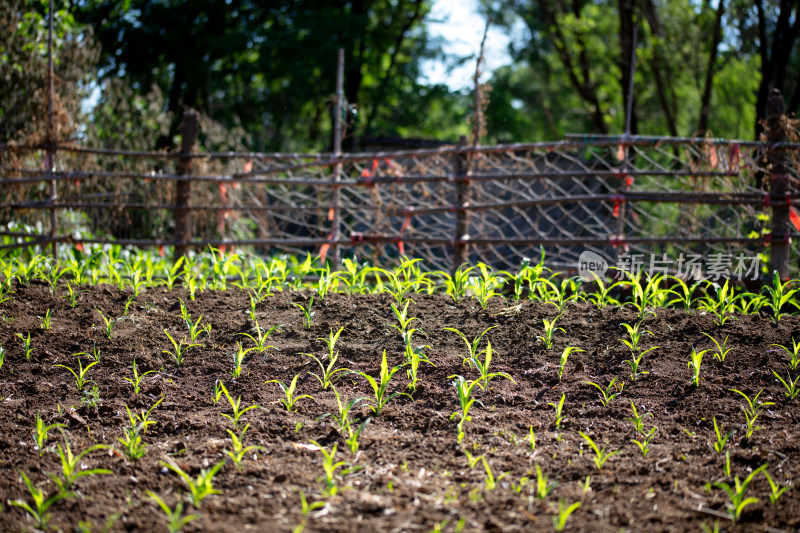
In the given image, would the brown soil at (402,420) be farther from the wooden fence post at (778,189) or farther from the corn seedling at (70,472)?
the wooden fence post at (778,189)

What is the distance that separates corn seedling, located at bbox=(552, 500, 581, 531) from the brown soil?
0.9 inches

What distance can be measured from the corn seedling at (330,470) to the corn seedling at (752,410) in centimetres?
114

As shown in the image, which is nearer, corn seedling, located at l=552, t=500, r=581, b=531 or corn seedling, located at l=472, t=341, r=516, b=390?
corn seedling, located at l=552, t=500, r=581, b=531

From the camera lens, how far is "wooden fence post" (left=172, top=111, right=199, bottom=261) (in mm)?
5000

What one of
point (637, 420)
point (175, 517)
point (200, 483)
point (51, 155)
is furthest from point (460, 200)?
point (175, 517)

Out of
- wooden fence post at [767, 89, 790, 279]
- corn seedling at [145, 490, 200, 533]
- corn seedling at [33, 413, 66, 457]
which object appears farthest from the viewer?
wooden fence post at [767, 89, 790, 279]

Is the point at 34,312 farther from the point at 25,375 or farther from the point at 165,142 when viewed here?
the point at 165,142

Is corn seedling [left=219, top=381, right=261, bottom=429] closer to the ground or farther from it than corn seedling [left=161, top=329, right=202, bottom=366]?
closer to the ground

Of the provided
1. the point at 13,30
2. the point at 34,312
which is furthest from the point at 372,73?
the point at 34,312

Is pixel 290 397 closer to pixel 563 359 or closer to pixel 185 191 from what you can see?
pixel 563 359

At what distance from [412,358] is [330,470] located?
61 centimetres

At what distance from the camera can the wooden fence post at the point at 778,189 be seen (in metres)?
3.99

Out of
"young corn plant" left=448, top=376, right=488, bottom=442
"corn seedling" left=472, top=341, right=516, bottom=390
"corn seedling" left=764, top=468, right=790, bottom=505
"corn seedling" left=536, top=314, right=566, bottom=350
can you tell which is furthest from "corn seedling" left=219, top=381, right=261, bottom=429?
"corn seedling" left=764, top=468, right=790, bottom=505
